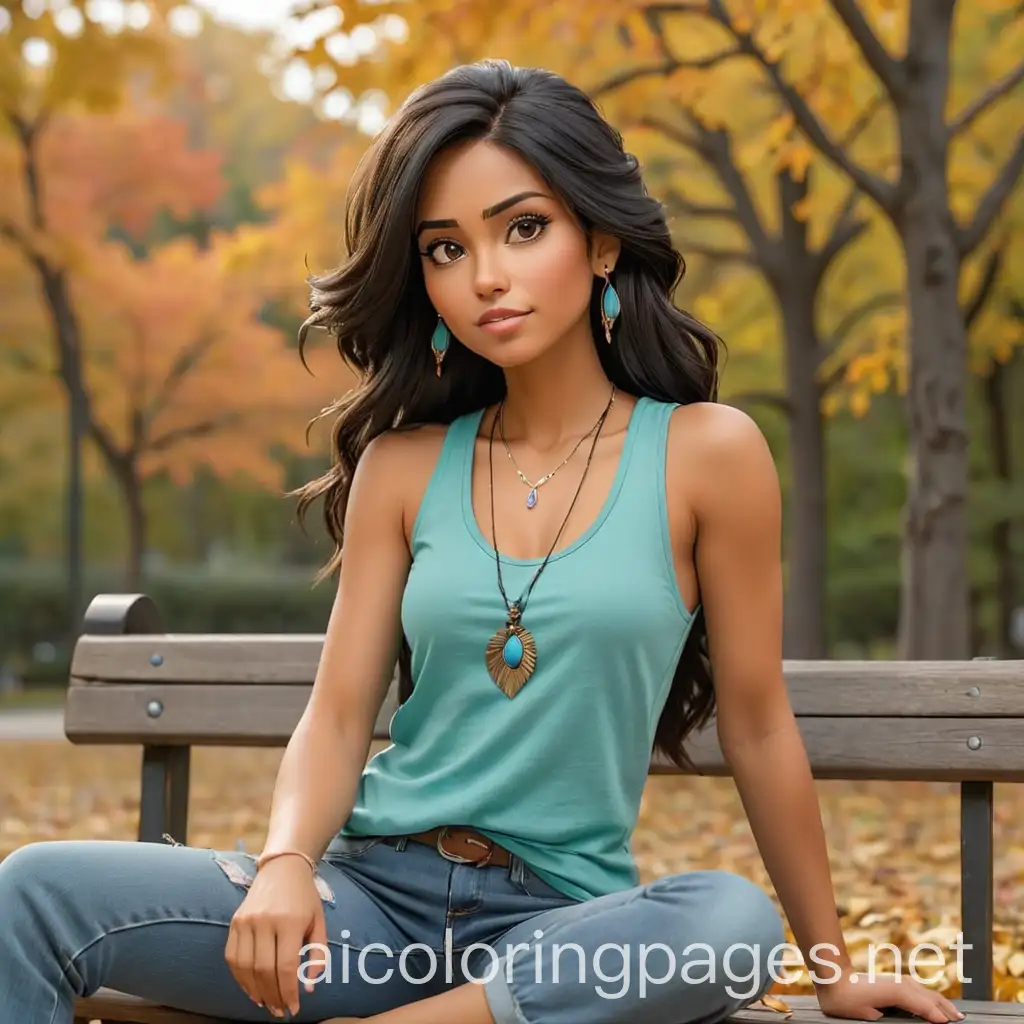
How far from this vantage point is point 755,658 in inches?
106

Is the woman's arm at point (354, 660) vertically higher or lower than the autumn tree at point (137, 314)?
lower

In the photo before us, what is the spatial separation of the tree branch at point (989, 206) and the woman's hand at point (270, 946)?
20.2ft

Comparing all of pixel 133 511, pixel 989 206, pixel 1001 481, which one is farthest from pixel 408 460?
pixel 133 511

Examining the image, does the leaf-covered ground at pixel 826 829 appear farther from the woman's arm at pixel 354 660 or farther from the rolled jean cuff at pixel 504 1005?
the woman's arm at pixel 354 660

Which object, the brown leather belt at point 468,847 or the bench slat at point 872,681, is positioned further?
the bench slat at point 872,681

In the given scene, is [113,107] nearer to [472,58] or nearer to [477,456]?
[472,58]

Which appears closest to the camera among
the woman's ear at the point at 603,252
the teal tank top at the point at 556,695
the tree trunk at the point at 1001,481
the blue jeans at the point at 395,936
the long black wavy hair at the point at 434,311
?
the blue jeans at the point at 395,936

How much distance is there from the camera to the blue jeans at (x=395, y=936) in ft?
7.39

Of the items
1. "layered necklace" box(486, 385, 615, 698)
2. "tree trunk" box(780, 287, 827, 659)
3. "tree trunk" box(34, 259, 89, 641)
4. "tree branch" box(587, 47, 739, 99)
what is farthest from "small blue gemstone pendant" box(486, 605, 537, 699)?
"tree trunk" box(34, 259, 89, 641)

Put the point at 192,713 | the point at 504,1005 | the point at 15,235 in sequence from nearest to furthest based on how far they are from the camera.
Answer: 1. the point at 504,1005
2. the point at 192,713
3. the point at 15,235

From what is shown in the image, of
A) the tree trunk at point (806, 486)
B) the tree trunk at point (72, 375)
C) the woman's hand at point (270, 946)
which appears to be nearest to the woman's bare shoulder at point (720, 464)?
the woman's hand at point (270, 946)

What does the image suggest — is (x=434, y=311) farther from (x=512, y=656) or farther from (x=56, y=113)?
(x=56, y=113)

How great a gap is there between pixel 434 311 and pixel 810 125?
494cm

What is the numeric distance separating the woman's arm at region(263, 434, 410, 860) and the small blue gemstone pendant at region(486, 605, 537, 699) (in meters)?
0.28
